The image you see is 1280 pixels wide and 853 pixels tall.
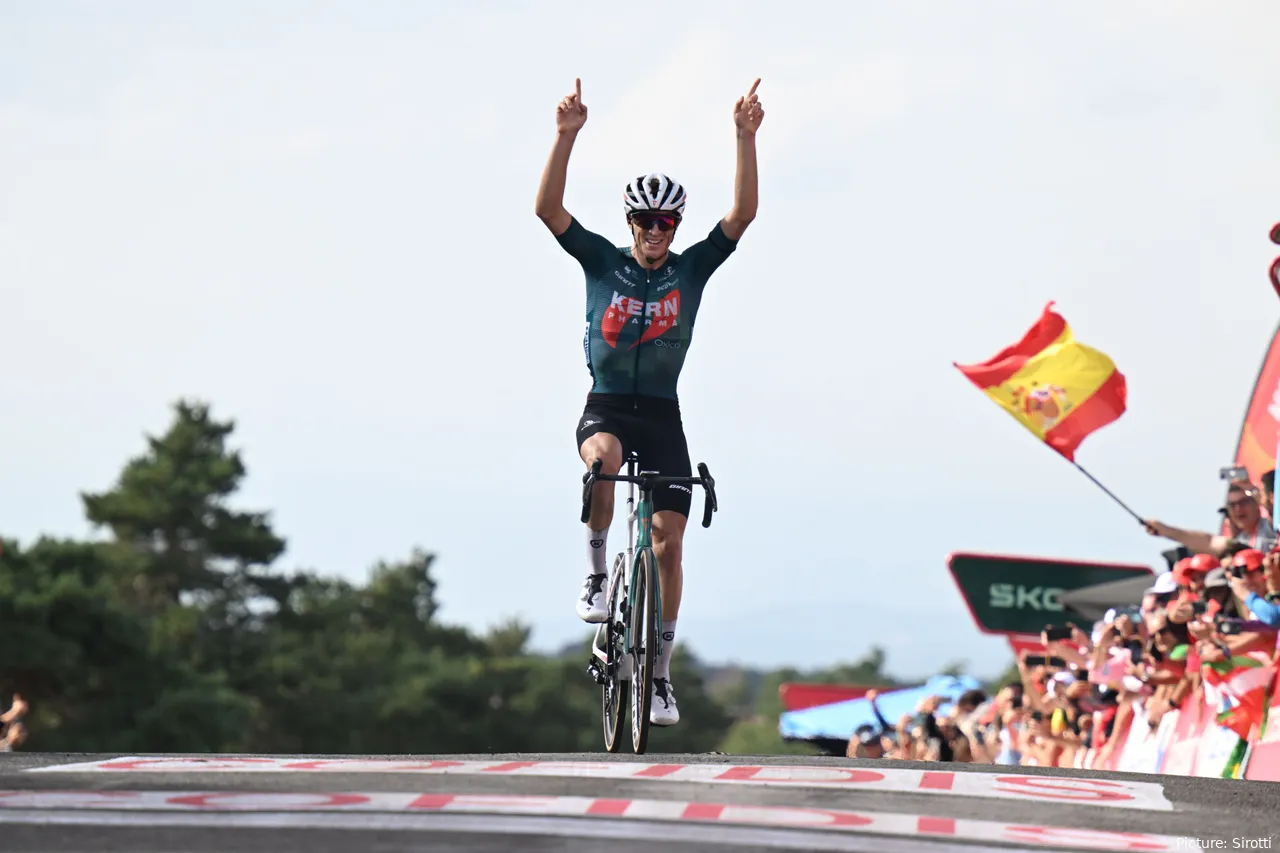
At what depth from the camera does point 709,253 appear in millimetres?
10148

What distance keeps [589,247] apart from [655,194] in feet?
1.38

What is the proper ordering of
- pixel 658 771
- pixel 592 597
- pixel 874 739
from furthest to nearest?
pixel 874 739 → pixel 592 597 → pixel 658 771

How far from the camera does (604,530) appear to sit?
33.7ft

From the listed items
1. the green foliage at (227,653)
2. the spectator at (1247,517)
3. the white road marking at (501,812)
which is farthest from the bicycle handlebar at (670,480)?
the green foliage at (227,653)

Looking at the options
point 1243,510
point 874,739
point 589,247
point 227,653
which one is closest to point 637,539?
point 589,247

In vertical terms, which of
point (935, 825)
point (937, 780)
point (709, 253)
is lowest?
point (935, 825)

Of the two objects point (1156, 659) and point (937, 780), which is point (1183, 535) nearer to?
point (1156, 659)

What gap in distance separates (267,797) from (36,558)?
55.4m

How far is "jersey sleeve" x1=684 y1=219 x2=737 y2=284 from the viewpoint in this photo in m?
10.1

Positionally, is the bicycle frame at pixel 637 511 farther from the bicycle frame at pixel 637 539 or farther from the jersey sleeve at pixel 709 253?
the jersey sleeve at pixel 709 253

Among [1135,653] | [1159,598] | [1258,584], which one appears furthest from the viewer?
[1135,653]

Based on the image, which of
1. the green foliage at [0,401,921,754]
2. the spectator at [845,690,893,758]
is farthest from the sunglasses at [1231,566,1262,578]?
the green foliage at [0,401,921,754]

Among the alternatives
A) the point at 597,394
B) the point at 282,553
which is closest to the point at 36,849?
the point at 597,394

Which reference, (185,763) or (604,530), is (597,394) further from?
(185,763)
